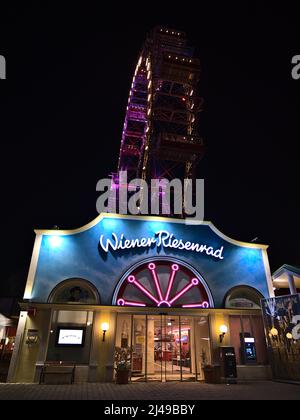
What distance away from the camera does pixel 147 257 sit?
51.0 ft

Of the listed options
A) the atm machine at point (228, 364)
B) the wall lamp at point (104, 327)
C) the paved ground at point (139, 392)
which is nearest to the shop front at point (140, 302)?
the wall lamp at point (104, 327)

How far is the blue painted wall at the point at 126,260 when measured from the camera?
14422 millimetres

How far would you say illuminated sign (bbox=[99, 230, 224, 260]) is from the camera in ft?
50.2

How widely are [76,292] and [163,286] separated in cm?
412

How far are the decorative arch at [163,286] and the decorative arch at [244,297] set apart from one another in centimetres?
126

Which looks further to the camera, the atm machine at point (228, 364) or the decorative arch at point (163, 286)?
the decorative arch at point (163, 286)

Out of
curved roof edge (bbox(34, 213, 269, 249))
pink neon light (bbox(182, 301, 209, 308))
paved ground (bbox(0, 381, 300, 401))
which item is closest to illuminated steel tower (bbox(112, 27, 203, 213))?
curved roof edge (bbox(34, 213, 269, 249))

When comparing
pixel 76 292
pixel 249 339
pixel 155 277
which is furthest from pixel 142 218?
pixel 249 339

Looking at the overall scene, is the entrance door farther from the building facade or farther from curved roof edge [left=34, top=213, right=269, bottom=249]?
curved roof edge [left=34, top=213, right=269, bottom=249]

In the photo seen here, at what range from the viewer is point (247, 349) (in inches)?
585

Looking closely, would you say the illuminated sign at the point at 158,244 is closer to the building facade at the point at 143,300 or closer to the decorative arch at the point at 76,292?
the building facade at the point at 143,300

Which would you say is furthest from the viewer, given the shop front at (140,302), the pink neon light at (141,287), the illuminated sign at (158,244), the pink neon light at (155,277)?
the illuminated sign at (158,244)
